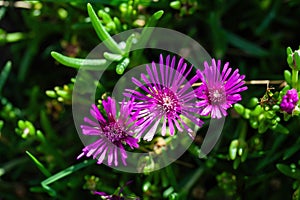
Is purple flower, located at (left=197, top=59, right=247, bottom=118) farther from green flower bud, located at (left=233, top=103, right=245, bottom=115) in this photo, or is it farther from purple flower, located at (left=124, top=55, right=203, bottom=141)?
green flower bud, located at (left=233, top=103, right=245, bottom=115)

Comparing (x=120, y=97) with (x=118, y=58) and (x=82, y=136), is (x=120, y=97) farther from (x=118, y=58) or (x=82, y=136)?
(x=82, y=136)

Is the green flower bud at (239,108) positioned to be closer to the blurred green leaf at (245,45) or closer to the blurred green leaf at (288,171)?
the blurred green leaf at (288,171)

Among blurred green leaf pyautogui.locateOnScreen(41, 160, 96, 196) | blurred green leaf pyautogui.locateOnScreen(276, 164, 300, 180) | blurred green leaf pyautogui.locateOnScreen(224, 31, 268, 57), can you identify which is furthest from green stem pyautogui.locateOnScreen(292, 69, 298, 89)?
blurred green leaf pyautogui.locateOnScreen(41, 160, 96, 196)

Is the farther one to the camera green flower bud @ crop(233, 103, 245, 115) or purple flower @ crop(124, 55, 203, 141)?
green flower bud @ crop(233, 103, 245, 115)

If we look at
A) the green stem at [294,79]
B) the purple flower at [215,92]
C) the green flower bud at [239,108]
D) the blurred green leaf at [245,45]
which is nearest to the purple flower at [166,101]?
the purple flower at [215,92]

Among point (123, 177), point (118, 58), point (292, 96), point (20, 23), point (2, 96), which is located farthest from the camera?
point (20, 23)

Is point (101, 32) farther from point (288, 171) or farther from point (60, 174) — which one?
point (288, 171)

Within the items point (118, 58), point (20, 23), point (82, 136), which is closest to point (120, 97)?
point (118, 58)

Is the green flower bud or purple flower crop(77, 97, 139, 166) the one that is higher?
the green flower bud
